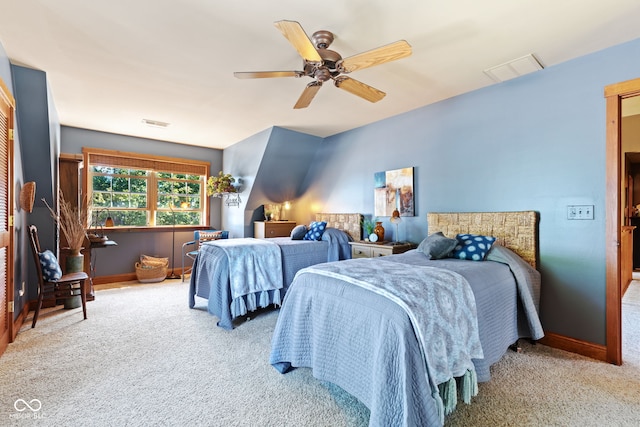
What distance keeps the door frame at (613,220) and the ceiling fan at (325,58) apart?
1.82 meters

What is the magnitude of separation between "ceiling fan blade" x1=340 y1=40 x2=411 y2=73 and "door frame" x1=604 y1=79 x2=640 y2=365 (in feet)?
5.96

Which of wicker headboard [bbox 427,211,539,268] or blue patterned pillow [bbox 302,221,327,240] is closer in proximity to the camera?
wicker headboard [bbox 427,211,539,268]

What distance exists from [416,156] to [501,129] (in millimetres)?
973

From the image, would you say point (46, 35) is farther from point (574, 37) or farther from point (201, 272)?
point (574, 37)

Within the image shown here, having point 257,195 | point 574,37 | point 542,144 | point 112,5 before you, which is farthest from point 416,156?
point 112,5

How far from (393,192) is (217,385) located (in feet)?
9.68

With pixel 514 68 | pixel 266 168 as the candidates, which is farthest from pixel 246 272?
pixel 514 68

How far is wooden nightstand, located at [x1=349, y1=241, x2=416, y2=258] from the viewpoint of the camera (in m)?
3.53

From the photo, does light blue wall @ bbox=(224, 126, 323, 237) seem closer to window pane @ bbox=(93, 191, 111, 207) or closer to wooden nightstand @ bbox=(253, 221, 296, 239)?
wooden nightstand @ bbox=(253, 221, 296, 239)

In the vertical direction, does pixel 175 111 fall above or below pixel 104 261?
above

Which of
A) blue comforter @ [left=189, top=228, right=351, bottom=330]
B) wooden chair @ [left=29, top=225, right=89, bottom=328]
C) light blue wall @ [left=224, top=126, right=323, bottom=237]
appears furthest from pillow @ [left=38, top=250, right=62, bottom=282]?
light blue wall @ [left=224, top=126, right=323, bottom=237]

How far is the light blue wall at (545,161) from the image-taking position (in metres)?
2.42

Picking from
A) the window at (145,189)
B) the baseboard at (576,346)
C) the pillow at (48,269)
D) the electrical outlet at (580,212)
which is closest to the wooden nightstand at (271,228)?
the window at (145,189)

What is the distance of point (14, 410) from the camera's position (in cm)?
172
